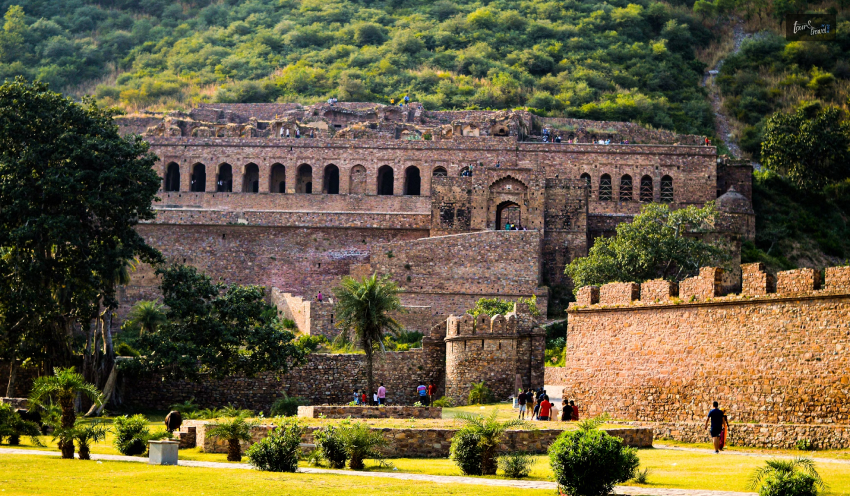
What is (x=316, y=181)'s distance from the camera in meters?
63.8

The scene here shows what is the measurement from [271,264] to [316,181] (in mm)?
10600

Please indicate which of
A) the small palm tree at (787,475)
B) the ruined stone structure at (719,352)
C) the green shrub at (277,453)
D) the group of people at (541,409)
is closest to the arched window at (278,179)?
the group of people at (541,409)

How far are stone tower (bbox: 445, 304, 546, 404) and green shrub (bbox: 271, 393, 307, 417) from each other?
4499 mm

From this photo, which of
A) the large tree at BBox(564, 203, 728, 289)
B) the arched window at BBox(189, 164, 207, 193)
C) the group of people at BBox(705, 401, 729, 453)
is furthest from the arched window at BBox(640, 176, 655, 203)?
the group of people at BBox(705, 401, 729, 453)

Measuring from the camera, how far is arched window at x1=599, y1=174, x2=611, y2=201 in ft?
202

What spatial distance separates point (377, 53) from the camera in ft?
311

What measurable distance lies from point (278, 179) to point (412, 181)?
6.79 metres

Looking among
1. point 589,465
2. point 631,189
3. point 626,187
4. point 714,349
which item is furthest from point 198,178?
point 589,465

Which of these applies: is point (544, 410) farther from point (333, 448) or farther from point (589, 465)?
point (589, 465)

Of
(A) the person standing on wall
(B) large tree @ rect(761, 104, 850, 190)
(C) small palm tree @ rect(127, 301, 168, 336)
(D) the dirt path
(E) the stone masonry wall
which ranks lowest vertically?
(E) the stone masonry wall

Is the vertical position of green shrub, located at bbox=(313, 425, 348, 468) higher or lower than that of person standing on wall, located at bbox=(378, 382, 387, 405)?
lower

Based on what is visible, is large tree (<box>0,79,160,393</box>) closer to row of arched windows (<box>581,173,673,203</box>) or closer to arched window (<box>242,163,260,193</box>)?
arched window (<box>242,163,260,193</box>)

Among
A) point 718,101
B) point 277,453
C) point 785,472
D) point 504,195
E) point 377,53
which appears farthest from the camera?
point 377,53

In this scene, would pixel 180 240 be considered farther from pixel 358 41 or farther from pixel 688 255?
pixel 358 41
